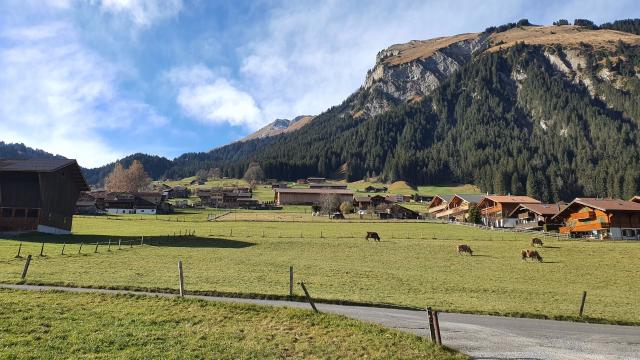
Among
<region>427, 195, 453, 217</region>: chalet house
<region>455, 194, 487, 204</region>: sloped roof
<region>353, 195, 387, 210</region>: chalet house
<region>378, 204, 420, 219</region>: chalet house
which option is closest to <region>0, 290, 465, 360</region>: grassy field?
<region>378, 204, 420, 219</region>: chalet house

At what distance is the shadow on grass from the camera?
193 feet

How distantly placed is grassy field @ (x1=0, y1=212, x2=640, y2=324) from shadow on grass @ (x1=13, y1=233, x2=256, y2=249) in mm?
136

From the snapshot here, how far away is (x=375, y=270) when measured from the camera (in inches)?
1613

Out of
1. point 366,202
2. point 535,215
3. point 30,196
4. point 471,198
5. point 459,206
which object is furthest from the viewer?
point 366,202

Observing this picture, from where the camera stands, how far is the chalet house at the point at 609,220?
8875 cm

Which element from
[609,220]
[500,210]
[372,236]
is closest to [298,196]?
[500,210]

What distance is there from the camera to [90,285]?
2584cm

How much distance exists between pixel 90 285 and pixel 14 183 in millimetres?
53785

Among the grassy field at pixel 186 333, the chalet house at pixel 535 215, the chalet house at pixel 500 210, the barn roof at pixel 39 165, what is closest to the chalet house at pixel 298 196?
the chalet house at pixel 500 210

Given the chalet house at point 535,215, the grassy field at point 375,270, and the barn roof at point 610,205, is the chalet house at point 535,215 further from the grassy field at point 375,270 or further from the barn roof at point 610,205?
the grassy field at point 375,270

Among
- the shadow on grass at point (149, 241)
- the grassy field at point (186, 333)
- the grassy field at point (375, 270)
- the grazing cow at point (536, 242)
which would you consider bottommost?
the shadow on grass at point (149, 241)

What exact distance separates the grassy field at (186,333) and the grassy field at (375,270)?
6436 mm

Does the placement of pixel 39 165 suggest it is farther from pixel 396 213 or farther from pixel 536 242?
pixel 396 213

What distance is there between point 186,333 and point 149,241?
1936 inches
